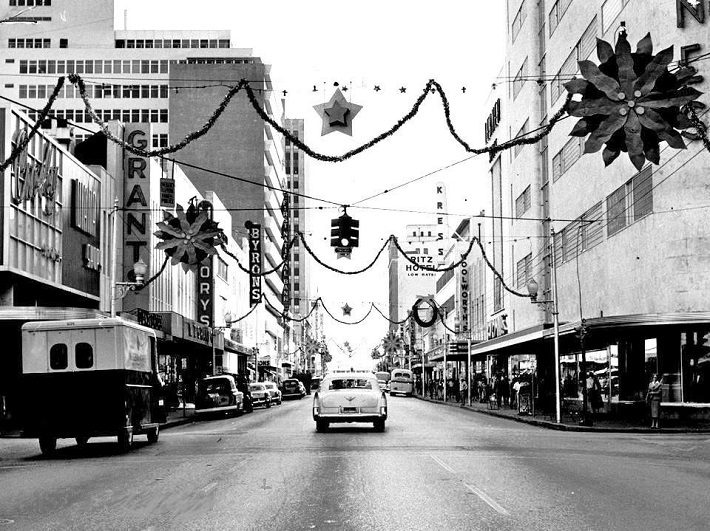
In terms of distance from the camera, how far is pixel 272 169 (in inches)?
4830

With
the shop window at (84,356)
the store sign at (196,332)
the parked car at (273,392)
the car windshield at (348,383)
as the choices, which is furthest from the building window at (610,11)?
the parked car at (273,392)

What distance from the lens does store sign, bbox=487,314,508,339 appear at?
7206 centimetres

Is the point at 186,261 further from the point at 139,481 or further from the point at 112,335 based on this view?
the point at 139,481

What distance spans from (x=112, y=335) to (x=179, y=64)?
89318 millimetres

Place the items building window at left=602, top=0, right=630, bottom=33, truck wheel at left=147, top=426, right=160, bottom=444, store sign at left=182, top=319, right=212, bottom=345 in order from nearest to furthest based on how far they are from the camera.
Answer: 1. truck wheel at left=147, top=426, right=160, bottom=444
2. building window at left=602, top=0, right=630, bottom=33
3. store sign at left=182, top=319, right=212, bottom=345

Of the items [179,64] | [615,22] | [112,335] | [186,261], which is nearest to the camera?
[112,335]

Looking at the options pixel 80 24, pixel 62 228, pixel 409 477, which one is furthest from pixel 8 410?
pixel 80 24

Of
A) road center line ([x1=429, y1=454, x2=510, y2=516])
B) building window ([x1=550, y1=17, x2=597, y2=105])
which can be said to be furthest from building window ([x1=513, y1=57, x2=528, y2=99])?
road center line ([x1=429, y1=454, x2=510, y2=516])

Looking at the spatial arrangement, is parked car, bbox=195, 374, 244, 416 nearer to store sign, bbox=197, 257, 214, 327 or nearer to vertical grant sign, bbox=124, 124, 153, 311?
vertical grant sign, bbox=124, 124, 153, 311

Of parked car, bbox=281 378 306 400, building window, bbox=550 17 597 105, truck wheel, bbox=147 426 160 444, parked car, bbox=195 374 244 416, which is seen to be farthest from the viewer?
parked car, bbox=281 378 306 400

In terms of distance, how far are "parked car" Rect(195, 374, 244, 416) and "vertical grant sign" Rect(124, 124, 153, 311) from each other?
14.9 meters

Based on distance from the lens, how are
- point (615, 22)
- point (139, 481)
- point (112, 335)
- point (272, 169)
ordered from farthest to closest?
point (272, 169) → point (615, 22) → point (112, 335) → point (139, 481)

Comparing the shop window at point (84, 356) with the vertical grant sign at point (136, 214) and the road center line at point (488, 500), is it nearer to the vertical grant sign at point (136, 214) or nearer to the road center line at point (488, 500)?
the road center line at point (488, 500)

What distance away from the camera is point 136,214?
6050 centimetres
